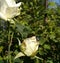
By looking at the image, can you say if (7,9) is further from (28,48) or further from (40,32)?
(40,32)

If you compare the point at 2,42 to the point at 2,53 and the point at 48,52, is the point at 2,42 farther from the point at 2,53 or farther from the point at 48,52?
the point at 48,52

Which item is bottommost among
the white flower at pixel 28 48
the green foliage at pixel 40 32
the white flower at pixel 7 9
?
the green foliage at pixel 40 32

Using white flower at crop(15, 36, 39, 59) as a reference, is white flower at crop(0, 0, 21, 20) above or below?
above

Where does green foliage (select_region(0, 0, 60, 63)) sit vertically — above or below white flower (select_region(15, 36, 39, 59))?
below

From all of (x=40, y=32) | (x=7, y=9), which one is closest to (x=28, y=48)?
(x=7, y=9)

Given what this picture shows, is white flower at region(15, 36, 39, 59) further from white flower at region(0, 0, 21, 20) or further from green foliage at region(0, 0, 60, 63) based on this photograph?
green foliage at region(0, 0, 60, 63)

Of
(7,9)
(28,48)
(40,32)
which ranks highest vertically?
(7,9)

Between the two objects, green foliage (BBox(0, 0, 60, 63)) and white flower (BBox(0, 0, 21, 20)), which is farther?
green foliage (BBox(0, 0, 60, 63))

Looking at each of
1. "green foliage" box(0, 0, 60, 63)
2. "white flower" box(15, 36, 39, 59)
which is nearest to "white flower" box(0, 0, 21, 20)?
"white flower" box(15, 36, 39, 59)

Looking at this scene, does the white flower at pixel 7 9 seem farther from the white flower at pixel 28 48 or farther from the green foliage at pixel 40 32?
the green foliage at pixel 40 32

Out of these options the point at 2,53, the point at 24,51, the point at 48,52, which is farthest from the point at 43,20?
the point at 24,51

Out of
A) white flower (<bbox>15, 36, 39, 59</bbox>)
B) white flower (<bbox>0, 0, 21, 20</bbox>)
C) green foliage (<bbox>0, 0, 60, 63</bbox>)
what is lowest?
green foliage (<bbox>0, 0, 60, 63</bbox>)

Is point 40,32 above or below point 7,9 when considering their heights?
below

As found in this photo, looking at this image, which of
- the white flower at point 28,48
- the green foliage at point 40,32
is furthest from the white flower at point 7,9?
the green foliage at point 40,32
